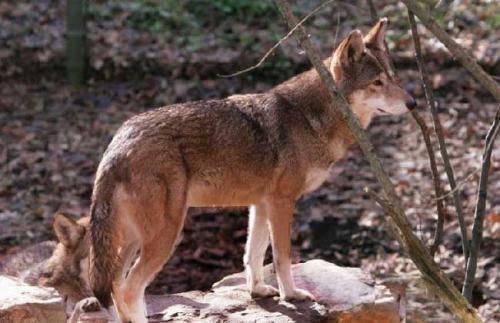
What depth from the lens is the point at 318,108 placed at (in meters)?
7.32

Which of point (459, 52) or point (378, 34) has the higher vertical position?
point (378, 34)

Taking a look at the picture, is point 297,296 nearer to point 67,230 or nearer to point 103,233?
point 103,233

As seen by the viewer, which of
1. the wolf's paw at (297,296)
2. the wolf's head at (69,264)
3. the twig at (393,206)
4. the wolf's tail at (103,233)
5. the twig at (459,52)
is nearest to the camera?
the twig at (459,52)

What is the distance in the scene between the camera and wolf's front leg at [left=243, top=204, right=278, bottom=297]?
285 inches

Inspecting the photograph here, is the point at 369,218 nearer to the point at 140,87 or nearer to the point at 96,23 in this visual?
the point at 140,87

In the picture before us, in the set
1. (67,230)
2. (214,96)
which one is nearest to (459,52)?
(67,230)

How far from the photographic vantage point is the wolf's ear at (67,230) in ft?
26.1

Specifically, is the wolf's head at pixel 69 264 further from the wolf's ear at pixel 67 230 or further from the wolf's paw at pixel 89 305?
the wolf's paw at pixel 89 305

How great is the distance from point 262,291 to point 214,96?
20.2 ft

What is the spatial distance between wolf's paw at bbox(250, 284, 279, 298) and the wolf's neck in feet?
3.60

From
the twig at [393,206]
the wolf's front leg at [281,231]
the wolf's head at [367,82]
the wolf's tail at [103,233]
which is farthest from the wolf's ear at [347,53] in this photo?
the wolf's tail at [103,233]

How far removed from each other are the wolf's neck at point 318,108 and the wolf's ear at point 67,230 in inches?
74.0

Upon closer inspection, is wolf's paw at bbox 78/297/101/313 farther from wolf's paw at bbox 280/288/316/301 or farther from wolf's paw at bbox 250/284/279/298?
wolf's paw at bbox 280/288/316/301

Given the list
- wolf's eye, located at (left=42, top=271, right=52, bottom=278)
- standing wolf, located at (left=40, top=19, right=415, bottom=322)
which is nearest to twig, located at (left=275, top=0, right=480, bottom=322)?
standing wolf, located at (left=40, top=19, right=415, bottom=322)
